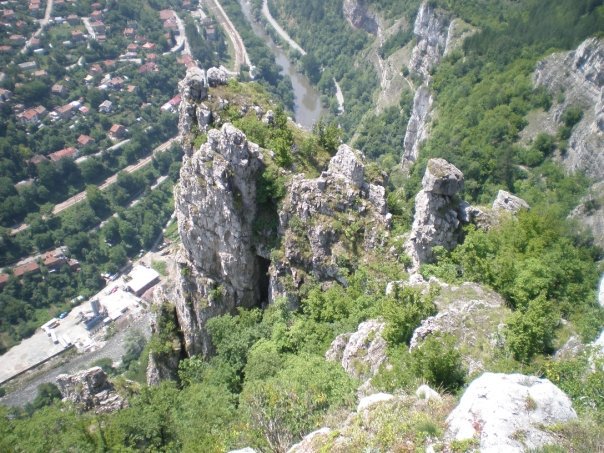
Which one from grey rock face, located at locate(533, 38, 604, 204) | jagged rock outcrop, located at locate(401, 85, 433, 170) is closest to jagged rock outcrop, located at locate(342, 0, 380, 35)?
jagged rock outcrop, located at locate(401, 85, 433, 170)

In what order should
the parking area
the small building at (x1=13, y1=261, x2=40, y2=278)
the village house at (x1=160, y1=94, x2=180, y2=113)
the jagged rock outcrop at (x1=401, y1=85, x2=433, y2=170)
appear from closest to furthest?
the parking area < the small building at (x1=13, y1=261, x2=40, y2=278) < the jagged rock outcrop at (x1=401, y1=85, x2=433, y2=170) < the village house at (x1=160, y1=94, x2=180, y2=113)

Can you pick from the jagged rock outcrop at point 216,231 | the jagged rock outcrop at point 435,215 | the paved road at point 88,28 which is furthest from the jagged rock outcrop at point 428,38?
the paved road at point 88,28

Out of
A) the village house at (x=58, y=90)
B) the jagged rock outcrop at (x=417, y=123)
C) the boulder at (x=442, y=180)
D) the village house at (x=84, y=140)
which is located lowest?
the village house at (x=84, y=140)

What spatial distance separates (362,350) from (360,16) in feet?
534

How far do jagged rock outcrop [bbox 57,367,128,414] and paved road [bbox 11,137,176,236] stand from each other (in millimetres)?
80048

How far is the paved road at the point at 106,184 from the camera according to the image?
102 meters

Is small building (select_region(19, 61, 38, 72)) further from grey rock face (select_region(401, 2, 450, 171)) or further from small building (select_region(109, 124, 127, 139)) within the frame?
grey rock face (select_region(401, 2, 450, 171))

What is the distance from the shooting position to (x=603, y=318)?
1688cm

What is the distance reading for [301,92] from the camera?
150m

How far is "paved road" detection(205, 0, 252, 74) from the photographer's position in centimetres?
15607

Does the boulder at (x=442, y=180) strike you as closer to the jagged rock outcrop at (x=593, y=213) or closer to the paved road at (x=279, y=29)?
the jagged rock outcrop at (x=593, y=213)

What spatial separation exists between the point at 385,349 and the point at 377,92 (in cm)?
12308

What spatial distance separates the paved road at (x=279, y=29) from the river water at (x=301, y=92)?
4217 millimetres

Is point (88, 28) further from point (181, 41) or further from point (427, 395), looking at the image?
point (427, 395)
